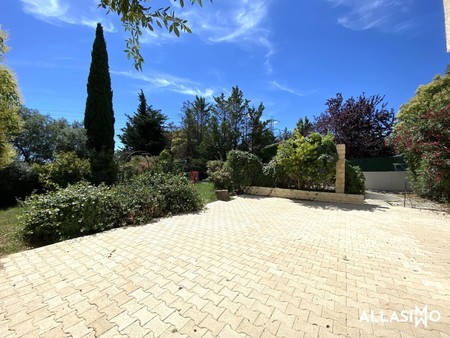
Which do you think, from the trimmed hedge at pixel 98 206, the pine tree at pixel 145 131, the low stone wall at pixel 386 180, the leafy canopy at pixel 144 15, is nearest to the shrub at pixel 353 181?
the low stone wall at pixel 386 180

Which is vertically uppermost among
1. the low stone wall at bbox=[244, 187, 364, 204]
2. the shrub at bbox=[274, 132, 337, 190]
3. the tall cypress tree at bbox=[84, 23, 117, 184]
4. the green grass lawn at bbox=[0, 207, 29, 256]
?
the tall cypress tree at bbox=[84, 23, 117, 184]

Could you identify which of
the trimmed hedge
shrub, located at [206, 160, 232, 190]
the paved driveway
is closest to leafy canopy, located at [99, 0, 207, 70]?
the paved driveway

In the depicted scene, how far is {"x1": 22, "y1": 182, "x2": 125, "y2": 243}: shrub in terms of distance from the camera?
4.17m

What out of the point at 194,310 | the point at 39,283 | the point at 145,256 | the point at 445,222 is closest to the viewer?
the point at 194,310

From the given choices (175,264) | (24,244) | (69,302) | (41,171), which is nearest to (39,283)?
(69,302)

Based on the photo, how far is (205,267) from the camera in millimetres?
3168

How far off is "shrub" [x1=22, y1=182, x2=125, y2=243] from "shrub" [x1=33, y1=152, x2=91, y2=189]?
4.51m

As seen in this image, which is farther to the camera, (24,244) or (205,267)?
(24,244)

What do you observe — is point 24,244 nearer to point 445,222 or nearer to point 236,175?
point 236,175

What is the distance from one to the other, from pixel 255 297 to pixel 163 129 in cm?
2576

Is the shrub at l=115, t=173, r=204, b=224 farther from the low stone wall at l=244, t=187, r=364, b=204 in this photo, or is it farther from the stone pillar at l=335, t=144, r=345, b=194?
the stone pillar at l=335, t=144, r=345, b=194

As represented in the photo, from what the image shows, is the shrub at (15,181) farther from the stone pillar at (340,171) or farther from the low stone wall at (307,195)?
the stone pillar at (340,171)

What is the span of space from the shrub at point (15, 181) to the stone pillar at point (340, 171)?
12.7 metres

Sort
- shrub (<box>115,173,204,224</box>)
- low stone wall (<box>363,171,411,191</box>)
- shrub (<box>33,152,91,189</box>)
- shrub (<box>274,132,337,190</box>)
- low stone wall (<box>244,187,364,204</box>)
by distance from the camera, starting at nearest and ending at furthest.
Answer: shrub (<box>115,173,204,224</box>)
shrub (<box>33,152,91,189</box>)
low stone wall (<box>244,187,364,204</box>)
shrub (<box>274,132,337,190</box>)
low stone wall (<box>363,171,411,191</box>)
